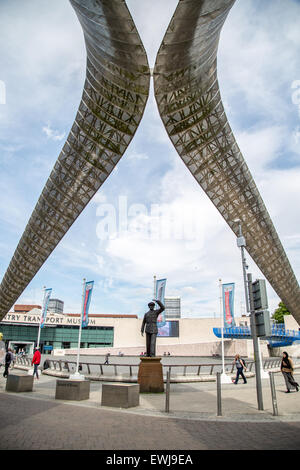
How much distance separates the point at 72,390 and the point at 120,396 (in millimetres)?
2218

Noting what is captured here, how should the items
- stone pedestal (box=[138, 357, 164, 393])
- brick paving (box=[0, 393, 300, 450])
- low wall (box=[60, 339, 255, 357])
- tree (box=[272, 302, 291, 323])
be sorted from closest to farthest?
brick paving (box=[0, 393, 300, 450]) → stone pedestal (box=[138, 357, 164, 393]) → low wall (box=[60, 339, 255, 357]) → tree (box=[272, 302, 291, 323])

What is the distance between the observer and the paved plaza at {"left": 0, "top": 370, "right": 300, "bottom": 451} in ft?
18.9

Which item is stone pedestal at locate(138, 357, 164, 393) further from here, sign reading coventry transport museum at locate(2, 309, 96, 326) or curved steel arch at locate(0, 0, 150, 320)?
sign reading coventry transport museum at locate(2, 309, 96, 326)

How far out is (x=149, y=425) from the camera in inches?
287

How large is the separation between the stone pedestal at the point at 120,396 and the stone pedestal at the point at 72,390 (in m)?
1.30

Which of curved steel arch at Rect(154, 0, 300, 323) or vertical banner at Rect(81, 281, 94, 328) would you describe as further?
vertical banner at Rect(81, 281, 94, 328)

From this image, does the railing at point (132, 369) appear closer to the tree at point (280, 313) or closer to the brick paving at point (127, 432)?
the brick paving at point (127, 432)

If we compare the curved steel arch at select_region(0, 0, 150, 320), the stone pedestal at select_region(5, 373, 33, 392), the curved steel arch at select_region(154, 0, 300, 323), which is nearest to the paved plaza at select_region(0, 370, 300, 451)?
the stone pedestal at select_region(5, 373, 33, 392)

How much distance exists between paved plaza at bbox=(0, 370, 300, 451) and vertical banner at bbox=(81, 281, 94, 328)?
10402 mm

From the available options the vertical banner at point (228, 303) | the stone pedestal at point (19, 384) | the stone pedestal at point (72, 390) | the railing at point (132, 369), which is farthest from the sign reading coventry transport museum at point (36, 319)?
the stone pedestal at point (72, 390)

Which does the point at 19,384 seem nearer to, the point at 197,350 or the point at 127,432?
the point at 127,432

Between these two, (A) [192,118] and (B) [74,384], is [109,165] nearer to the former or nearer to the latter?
(A) [192,118]

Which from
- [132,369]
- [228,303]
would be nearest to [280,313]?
[228,303]

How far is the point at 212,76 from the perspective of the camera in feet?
59.8
